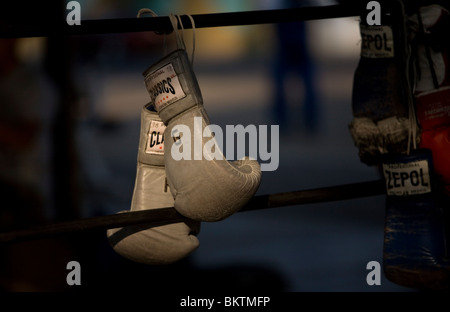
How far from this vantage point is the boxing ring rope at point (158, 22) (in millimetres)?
1217

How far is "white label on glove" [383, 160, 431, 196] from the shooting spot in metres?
1.35

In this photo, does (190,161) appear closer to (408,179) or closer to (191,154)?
(191,154)

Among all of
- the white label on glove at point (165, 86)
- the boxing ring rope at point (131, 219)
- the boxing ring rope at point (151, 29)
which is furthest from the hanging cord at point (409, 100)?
the white label on glove at point (165, 86)

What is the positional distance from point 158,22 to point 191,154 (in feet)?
0.90

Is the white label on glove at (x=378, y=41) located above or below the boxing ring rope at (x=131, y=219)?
above

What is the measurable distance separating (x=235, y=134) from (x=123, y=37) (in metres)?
0.50

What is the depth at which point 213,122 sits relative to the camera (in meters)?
2.09

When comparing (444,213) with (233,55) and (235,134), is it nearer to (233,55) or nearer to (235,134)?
(235,134)

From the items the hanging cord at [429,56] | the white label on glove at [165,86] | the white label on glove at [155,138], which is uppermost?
the hanging cord at [429,56]

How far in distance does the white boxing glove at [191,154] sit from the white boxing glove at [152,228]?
113 millimetres

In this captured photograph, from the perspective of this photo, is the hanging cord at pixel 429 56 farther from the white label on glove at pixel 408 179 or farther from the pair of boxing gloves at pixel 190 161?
the pair of boxing gloves at pixel 190 161

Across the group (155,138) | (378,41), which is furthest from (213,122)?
(378,41)

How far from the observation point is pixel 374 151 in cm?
137

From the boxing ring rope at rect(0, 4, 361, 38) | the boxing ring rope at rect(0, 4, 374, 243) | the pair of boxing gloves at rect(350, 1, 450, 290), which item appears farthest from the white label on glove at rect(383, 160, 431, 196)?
the boxing ring rope at rect(0, 4, 361, 38)
